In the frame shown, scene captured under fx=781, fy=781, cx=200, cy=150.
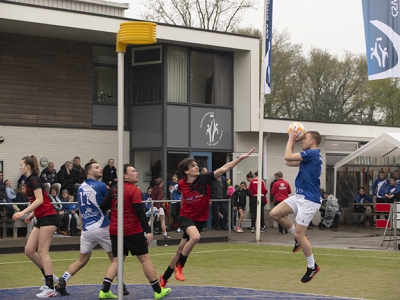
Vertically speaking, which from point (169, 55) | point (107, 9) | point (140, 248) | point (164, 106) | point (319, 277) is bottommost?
point (319, 277)

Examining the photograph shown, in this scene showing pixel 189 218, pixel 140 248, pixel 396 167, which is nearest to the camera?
pixel 140 248

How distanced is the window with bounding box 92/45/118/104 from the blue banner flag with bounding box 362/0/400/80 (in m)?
9.82

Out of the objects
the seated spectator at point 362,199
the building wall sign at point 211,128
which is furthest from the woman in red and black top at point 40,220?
the seated spectator at point 362,199

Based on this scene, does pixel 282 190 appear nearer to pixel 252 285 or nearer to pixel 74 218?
pixel 74 218

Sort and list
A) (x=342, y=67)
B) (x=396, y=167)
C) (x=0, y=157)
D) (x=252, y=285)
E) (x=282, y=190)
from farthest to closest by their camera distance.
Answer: (x=342, y=67)
(x=396, y=167)
(x=282, y=190)
(x=0, y=157)
(x=252, y=285)

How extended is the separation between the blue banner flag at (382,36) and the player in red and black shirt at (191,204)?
30.6 ft

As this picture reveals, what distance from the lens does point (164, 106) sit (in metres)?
26.6

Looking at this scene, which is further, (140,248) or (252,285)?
(252,285)

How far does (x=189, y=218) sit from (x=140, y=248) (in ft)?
5.01

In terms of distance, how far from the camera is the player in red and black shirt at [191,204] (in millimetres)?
11703

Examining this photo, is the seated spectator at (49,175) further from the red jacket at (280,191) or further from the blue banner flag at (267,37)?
the red jacket at (280,191)

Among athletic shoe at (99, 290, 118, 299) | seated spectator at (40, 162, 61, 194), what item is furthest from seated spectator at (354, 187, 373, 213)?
athletic shoe at (99, 290, 118, 299)

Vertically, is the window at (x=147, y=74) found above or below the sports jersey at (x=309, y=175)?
above

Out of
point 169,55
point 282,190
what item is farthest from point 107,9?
point 282,190
